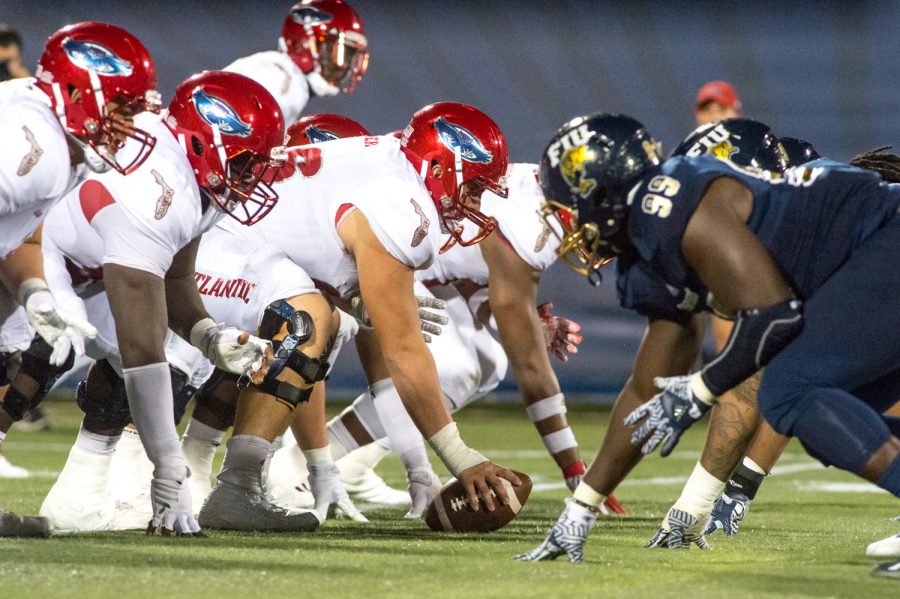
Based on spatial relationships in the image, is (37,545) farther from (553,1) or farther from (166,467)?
(553,1)

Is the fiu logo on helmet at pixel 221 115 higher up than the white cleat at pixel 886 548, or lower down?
higher up

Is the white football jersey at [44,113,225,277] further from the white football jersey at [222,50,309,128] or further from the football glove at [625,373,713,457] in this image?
the white football jersey at [222,50,309,128]

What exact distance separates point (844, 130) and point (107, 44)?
8.21m

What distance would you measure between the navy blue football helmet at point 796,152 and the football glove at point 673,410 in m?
1.16

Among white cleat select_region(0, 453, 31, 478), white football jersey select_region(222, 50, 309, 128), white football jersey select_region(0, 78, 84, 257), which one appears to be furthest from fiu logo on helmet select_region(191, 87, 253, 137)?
white football jersey select_region(222, 50, 309, 128)

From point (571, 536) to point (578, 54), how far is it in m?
8.68

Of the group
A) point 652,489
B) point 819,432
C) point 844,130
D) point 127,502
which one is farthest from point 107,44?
point 844,130

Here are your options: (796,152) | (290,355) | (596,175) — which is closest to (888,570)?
(596,175)

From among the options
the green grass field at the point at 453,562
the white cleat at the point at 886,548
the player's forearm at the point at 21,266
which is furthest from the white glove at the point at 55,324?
the white cleat at the point at 886,548

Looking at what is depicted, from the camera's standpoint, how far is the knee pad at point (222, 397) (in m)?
4.16

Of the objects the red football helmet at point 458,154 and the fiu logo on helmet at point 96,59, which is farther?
the red football helmet at point 458,154

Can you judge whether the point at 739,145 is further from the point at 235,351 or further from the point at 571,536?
the point at 235,351

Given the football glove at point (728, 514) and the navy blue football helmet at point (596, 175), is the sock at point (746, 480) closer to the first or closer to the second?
the football glove at point (728, 514)

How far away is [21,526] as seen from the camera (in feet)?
10.9
